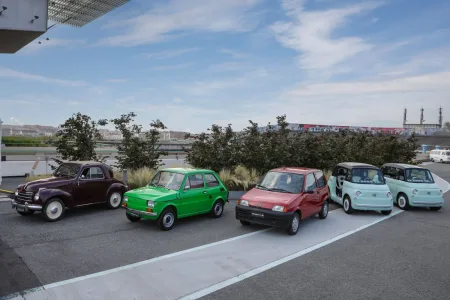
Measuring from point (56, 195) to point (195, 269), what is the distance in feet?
16.9

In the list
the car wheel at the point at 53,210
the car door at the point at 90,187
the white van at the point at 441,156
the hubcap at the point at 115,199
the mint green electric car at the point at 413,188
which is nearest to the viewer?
the car wheel at the point at 53,210

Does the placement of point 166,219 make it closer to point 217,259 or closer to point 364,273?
point 217,259

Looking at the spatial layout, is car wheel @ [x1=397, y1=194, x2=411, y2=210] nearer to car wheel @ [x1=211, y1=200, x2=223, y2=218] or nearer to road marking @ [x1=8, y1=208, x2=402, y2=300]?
road marking @ [x1=8, y1=208, x2=402, y2=300]

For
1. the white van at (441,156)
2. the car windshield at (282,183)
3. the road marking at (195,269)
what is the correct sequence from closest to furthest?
1. the road marking at (195,269)
2. the car windshield at (282,183)
3. the white van at (441,156)

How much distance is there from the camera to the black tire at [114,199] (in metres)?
10.7

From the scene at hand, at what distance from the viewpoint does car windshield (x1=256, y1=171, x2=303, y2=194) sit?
9.27m

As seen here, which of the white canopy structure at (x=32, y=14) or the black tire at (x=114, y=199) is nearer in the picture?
the white canopy structure at (x=32, y=14)

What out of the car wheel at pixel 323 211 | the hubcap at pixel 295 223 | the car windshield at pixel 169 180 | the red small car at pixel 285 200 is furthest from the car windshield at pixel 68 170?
the car wheel at pixel 323 211

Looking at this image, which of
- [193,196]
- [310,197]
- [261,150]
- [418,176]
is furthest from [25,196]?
[418,176]

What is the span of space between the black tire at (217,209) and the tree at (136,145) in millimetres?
6375

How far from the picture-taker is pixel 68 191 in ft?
31.0

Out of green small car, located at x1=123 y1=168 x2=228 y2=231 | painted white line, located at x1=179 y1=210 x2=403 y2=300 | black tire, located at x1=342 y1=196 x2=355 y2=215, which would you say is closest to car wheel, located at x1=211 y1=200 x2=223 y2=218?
green small car, located at x1=123 y1=168 x2=228 y2=231

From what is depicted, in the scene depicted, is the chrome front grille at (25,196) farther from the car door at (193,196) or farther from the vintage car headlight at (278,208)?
the vintage car headlight at (278,208)

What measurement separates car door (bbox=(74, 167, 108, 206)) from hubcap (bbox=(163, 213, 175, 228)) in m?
3.10
